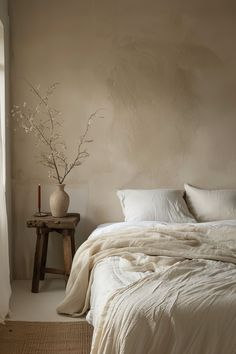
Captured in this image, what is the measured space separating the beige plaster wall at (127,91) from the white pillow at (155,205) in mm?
192

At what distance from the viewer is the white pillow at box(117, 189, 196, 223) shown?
385 cm

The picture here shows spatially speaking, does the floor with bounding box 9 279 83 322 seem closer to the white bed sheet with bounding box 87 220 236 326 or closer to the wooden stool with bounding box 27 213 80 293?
the wooden stool with bounding box 27 213 80 293

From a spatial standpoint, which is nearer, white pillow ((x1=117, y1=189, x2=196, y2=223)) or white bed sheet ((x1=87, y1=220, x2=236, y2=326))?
white bed sheet ((x1=87, y1=220, x2=236, y2=326))

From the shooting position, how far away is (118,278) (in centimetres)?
234

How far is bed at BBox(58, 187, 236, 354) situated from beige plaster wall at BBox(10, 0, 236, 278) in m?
1.31

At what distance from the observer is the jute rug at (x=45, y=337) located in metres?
2.71

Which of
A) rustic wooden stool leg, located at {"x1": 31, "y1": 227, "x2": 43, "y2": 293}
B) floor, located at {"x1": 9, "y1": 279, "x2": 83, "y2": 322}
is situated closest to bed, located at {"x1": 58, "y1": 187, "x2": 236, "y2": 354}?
floor, located at {"x1": 9, "y1": 279, "x2": 83, "y2": 322}

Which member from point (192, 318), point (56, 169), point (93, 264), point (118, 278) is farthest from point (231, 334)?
point (56, 169)

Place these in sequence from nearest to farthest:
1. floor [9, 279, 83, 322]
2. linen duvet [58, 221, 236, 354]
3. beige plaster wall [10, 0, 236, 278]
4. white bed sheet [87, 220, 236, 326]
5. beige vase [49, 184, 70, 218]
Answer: linen duvet [58, 221, 236, 354] < white bed sheet [87, 220, 236, 326] < floor [9, 279, 83, 322] < beige vase [49, 184, 70, 218] < beige plaster wall [10, 0, 236, 278]

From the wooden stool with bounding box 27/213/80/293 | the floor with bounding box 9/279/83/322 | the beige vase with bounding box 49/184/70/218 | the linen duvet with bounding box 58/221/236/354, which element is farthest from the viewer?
the beige vase with bounding box 49/184/70/218

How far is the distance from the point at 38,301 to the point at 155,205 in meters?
1.27

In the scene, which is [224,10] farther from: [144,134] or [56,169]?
[56,169]

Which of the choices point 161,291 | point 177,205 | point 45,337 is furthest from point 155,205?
point 161,291

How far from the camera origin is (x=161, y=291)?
6.47ft
